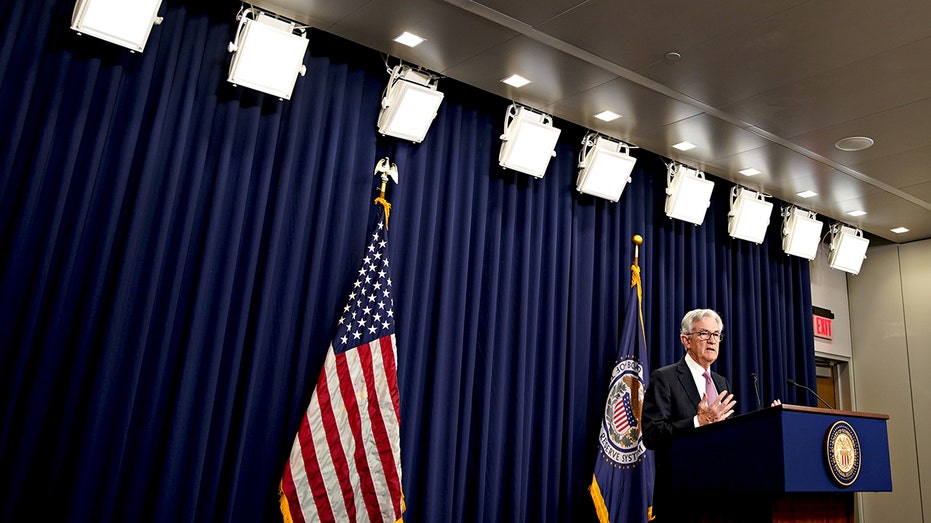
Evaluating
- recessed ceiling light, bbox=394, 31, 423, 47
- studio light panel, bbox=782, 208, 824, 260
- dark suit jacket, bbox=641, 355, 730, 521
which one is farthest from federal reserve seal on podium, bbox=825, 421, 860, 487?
studio light panel, bbox=782, 208, 824, 260

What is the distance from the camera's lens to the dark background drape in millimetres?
2955

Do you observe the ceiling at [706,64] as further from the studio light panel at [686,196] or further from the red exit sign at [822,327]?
the red exit sign at [822,327]

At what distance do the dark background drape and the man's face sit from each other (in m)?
0.98

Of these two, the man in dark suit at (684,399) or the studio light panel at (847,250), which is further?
the studio light panel at (847,250)

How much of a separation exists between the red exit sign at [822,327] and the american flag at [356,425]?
4.48m

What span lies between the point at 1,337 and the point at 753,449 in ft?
9.67

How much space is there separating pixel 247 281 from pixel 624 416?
250 cm

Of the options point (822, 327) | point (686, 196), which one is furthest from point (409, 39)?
point (822, 327)

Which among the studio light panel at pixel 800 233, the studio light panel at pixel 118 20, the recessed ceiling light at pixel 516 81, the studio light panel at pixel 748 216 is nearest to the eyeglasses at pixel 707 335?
the recessed ceiling light at pixel 516 81

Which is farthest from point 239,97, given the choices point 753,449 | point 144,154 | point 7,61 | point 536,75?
point 753,449

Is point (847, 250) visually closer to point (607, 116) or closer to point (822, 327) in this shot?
point (822, 327)

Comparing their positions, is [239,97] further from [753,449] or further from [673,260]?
[673,260]

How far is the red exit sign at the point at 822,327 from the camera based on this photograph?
646cm

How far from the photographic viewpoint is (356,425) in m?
3.52
